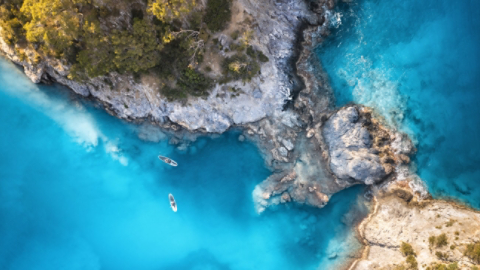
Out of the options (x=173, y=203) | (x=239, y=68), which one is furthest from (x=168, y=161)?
(x=239, y=68)

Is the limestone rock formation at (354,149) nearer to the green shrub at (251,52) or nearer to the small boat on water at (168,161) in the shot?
the green shrub at (251,52)

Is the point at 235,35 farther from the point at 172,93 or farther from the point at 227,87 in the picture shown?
the point at 172,93

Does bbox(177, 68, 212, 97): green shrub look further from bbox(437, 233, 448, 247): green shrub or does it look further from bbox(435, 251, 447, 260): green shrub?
bbox(435, 251, 447, 260): green shrub

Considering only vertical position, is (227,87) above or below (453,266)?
above

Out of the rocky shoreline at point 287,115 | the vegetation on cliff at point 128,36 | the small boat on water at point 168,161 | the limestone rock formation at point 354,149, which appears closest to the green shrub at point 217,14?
the vegetation on cliff at point 128,36

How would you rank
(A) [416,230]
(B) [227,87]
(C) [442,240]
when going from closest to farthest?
(C) [442,240], (A) [416,230], (B) [227,87]

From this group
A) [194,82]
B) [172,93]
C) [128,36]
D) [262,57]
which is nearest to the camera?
[128,36]
